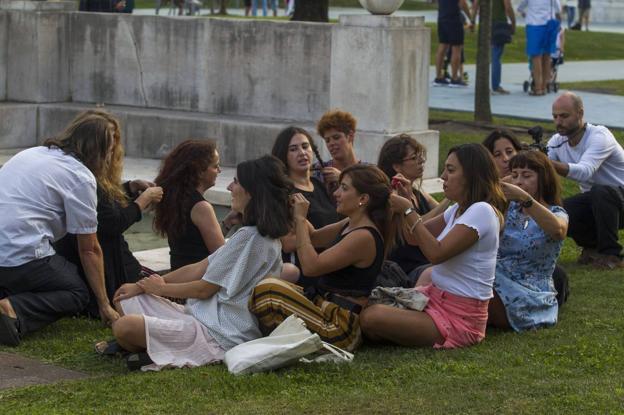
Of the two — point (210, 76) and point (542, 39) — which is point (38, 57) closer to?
point (210, 76)

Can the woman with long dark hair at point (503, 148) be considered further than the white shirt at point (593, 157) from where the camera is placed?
No

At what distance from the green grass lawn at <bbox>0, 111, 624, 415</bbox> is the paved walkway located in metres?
9.32

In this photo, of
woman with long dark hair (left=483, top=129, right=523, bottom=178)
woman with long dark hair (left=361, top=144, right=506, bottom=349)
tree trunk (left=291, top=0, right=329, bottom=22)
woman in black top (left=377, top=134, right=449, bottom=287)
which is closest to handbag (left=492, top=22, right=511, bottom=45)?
tree trunk (left=291, top=0, right=329, bottom=22)

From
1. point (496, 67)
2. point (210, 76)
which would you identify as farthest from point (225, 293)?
point (496, 67)

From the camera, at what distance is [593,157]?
919 centimetres

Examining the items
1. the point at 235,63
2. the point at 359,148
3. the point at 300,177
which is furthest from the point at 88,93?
the point at 300,177

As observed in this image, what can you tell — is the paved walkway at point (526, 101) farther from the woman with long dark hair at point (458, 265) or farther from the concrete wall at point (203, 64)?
the woman with long dark hair at point (458, 265)

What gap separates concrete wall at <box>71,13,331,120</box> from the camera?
1301 cm

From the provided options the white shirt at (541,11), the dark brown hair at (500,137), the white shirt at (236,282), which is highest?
the white shirt at (541,11)

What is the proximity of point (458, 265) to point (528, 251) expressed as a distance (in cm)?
67

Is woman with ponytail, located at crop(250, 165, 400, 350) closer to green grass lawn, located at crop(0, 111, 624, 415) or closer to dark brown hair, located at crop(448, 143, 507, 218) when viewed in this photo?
green grass lawn, located at crop(0, 111, 624, 415)

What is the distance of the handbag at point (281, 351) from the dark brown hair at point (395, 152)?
195cm

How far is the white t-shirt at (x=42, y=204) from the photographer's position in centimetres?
733

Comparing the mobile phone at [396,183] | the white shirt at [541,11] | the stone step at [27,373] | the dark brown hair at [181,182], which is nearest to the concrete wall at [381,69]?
the mobile phone at [396,183]
